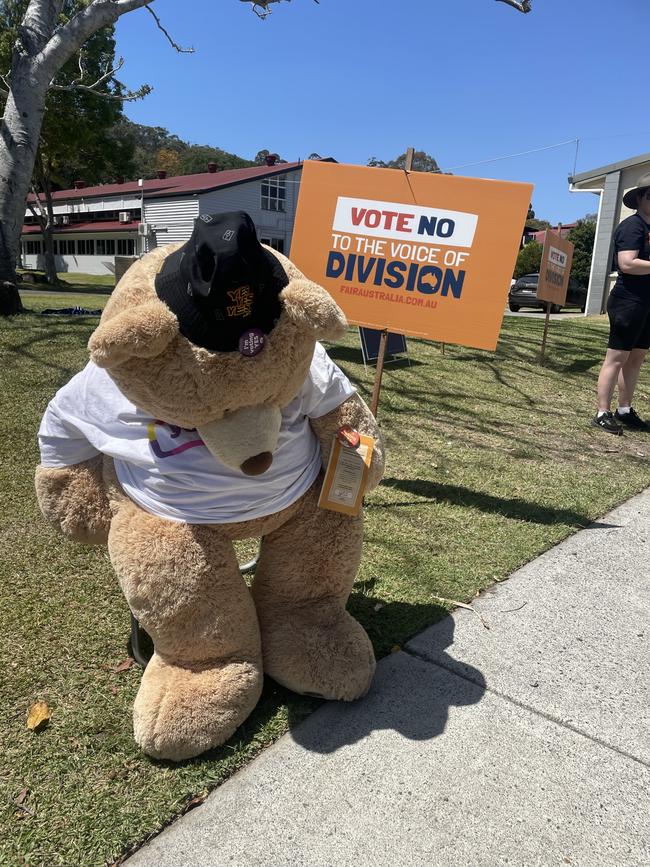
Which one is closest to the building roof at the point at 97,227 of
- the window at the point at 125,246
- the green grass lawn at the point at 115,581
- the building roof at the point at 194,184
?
the window at the point at 125,246

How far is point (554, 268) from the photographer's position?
911 centimetres

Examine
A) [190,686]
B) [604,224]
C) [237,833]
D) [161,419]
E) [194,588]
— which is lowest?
[237,833]

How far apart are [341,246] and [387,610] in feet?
7.38

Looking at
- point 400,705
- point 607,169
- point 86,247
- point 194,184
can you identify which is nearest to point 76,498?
point 400,705

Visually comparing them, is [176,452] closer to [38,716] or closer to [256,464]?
[256,464]

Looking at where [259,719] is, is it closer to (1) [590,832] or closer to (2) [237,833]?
(2) [237,833]

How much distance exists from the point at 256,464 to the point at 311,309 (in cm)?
46

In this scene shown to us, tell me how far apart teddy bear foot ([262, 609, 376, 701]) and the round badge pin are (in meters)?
1.00

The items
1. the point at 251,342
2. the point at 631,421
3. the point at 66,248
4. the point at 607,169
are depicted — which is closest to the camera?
the point at 251,342

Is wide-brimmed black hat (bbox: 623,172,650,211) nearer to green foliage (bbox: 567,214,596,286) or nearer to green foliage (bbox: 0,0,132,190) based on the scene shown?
green foliage (bbox: 0,0,132,190)

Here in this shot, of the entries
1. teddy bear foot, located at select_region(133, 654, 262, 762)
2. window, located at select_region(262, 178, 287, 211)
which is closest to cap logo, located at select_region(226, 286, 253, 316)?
teddy bear foot, located at select_region(133, 654, 262, 762)

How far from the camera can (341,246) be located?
3.81 m

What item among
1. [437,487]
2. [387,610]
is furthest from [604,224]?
[387,610]

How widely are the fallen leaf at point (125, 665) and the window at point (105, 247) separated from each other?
4701 centimetres
